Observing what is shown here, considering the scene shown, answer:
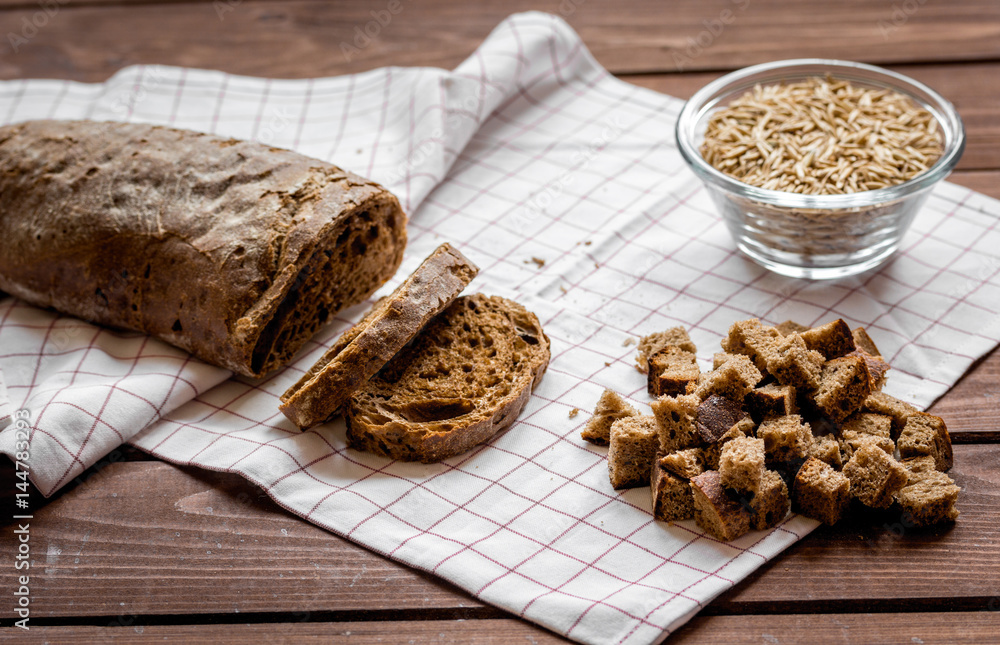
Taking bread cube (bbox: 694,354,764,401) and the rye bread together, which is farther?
the rye bread

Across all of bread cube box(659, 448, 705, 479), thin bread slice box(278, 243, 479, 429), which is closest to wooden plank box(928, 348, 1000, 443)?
bread cube box(659, 448, 705, 479)

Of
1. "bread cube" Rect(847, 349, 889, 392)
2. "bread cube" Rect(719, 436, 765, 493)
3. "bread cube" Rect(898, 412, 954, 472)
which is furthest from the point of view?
"bread cube" Rect(847, 349, 889, 392)

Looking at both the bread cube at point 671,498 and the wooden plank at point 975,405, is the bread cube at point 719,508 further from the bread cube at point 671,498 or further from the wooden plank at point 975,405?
the wooden plank at point 975,405

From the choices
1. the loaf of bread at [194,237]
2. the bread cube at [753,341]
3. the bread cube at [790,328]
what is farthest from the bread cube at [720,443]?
the loaf of bread at [194,237]

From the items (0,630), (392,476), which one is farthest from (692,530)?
(0,630)

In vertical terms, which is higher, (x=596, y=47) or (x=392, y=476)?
(x=596, y=47)

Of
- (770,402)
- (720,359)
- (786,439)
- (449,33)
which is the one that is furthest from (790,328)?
(449,33)

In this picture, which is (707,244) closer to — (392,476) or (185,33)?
(392,476)

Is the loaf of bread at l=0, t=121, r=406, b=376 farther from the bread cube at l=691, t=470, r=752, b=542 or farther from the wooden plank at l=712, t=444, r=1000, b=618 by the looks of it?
the wooden plank at l=712, t=444, r=1000, b=618
